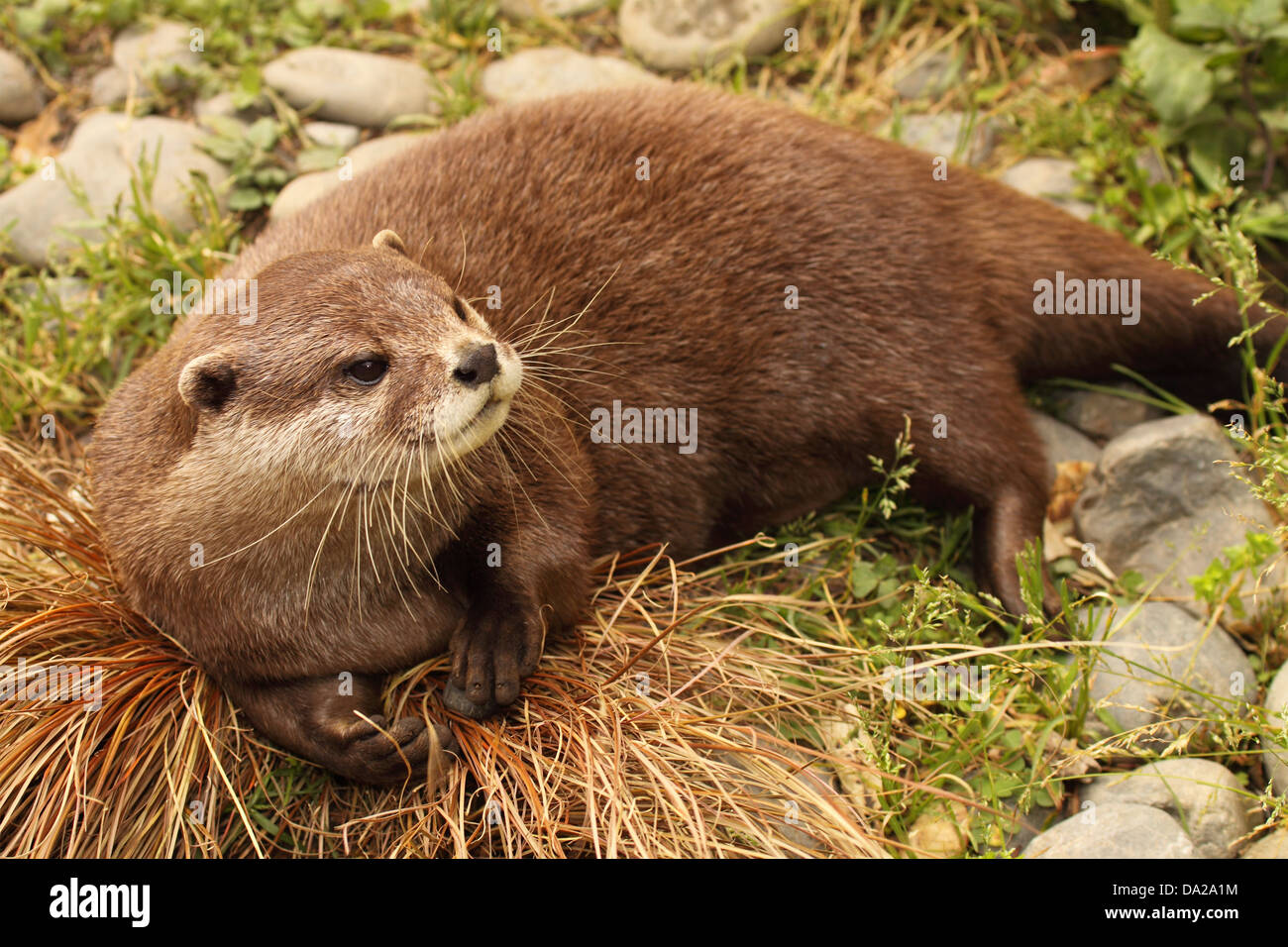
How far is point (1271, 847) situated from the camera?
2.14 meters

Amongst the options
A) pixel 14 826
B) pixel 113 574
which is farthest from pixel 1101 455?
pixel 14 826

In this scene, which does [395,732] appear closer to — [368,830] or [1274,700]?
[368,830]

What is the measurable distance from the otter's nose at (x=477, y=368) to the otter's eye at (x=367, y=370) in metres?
0.14

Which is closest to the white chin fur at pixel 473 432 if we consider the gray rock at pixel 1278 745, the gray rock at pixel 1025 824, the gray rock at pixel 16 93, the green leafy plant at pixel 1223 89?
the gray rock at pixel 1025 824

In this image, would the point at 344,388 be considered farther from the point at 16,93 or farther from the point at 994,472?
the point at 16,93

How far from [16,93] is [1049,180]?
3269 mm

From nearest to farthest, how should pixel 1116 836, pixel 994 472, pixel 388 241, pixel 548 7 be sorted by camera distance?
pixel 1116 836, pixel 388 241, pixel 994 472, pixel 548 7

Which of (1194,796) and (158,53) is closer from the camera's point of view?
(1194,796)

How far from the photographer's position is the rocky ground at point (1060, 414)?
88.7 inches

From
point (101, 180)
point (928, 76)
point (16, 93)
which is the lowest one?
point (101, 180)

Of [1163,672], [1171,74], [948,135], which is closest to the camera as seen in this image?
[1163,672]

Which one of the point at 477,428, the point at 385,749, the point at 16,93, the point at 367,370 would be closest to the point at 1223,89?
the point at 477,428

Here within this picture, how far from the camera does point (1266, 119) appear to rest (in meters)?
3.28

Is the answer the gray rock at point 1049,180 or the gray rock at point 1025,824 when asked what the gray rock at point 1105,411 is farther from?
the gray rock at point 1025,824
